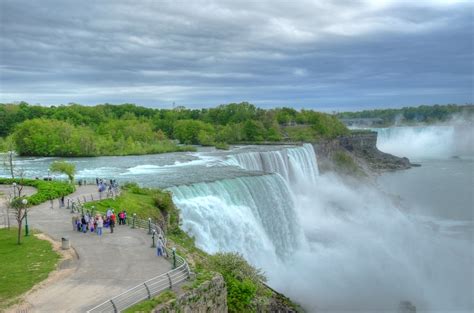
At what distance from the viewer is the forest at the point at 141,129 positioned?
72125 millimetres

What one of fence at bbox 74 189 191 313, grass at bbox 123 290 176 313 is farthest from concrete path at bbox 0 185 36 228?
grass at bbox 123 290 176 313

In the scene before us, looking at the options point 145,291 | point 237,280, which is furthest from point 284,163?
point 145,291

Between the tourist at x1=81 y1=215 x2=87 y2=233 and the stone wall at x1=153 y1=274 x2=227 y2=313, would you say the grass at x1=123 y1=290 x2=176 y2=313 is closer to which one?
the stone wall at x1=153 y1=274 x2=227 y2=313

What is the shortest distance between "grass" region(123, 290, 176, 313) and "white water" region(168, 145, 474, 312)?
12259mm

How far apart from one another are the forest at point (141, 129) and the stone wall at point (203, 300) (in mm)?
42386

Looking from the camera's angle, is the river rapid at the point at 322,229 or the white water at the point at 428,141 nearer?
the river rapid at the point at 322,229

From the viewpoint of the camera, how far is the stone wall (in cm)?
1337

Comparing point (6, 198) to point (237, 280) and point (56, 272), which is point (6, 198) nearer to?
point (56, 272)

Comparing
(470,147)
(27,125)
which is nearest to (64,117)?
(27,125)

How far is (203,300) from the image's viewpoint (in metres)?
14.5

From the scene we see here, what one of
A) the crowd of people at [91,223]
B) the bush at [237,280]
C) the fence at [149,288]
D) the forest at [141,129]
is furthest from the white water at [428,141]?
the fence at [149,288]

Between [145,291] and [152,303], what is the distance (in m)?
0.84

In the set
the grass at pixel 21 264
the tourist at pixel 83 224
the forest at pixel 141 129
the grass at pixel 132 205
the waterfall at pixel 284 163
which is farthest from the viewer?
the forest at pixel 141 129

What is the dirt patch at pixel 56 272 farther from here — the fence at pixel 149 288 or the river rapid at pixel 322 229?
the river rapid at pixel 322 229
